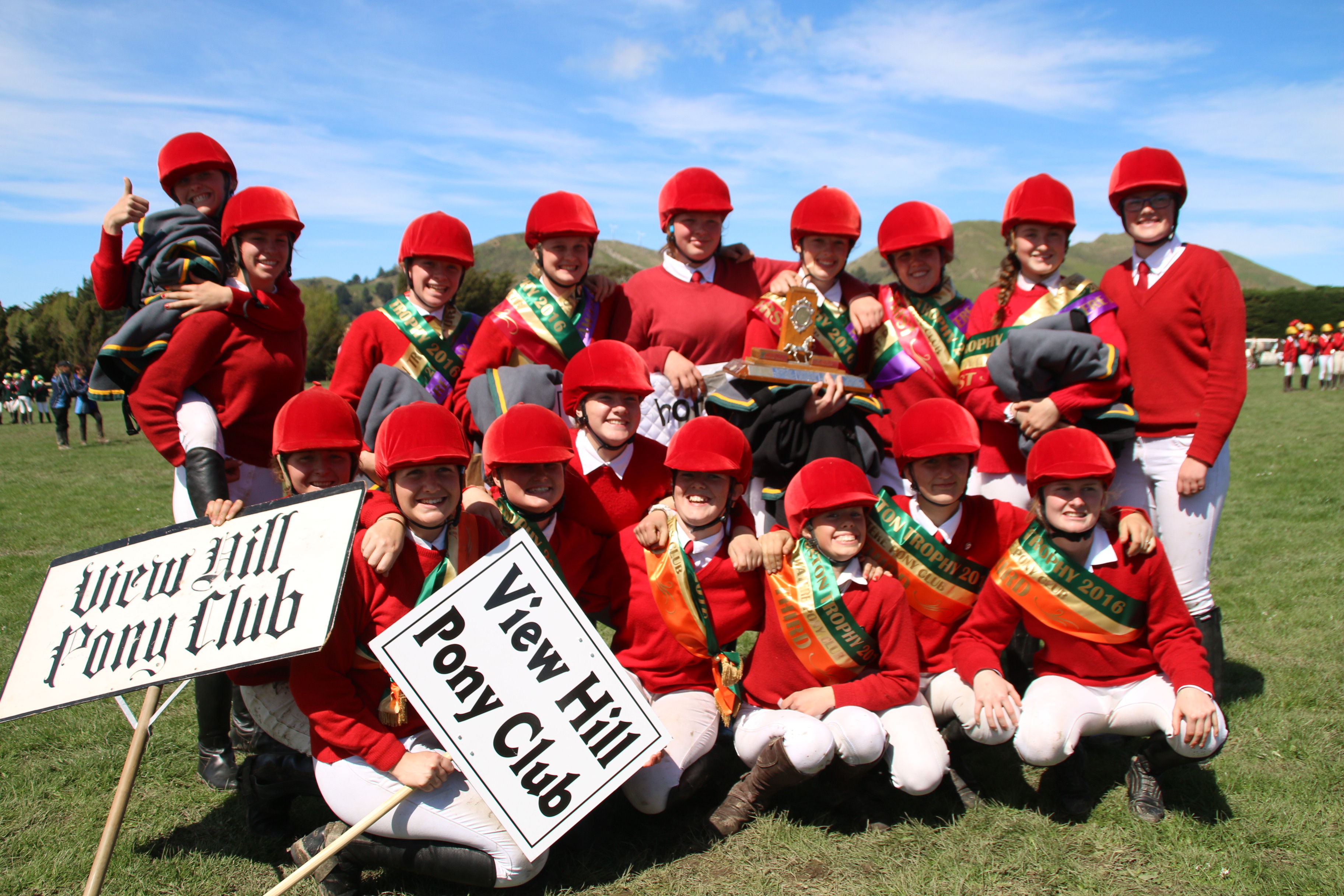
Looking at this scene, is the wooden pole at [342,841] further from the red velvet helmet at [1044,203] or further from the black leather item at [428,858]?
the red velvet helmet at [1044,203]

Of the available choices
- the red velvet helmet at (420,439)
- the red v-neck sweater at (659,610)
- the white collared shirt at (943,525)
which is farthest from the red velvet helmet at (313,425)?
the white collared shirt at (943,525)

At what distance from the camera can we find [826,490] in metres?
3.63

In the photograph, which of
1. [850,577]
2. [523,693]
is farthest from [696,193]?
[523,693]

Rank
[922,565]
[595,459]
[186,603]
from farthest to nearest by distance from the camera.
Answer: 1. [595,459]
2. [922,565]
3. [186,603]

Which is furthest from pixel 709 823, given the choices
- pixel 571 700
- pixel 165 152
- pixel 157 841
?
pixel 165 152

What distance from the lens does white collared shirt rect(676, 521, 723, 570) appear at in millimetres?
3783

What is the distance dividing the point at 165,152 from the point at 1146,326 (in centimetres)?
482

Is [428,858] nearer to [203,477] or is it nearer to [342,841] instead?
[342,841]

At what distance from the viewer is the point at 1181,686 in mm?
3465

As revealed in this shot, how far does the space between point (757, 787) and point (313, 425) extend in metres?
2.27

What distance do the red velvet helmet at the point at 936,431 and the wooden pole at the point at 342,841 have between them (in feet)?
7.82

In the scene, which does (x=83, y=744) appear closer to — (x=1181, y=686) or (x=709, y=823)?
(x=709, y=823)

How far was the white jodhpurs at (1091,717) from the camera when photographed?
349cm

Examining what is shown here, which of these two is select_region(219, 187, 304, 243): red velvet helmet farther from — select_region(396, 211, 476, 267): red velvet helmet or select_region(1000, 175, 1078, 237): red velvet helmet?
select_region(1000, 175, 1078, 237): red velvet helmet
